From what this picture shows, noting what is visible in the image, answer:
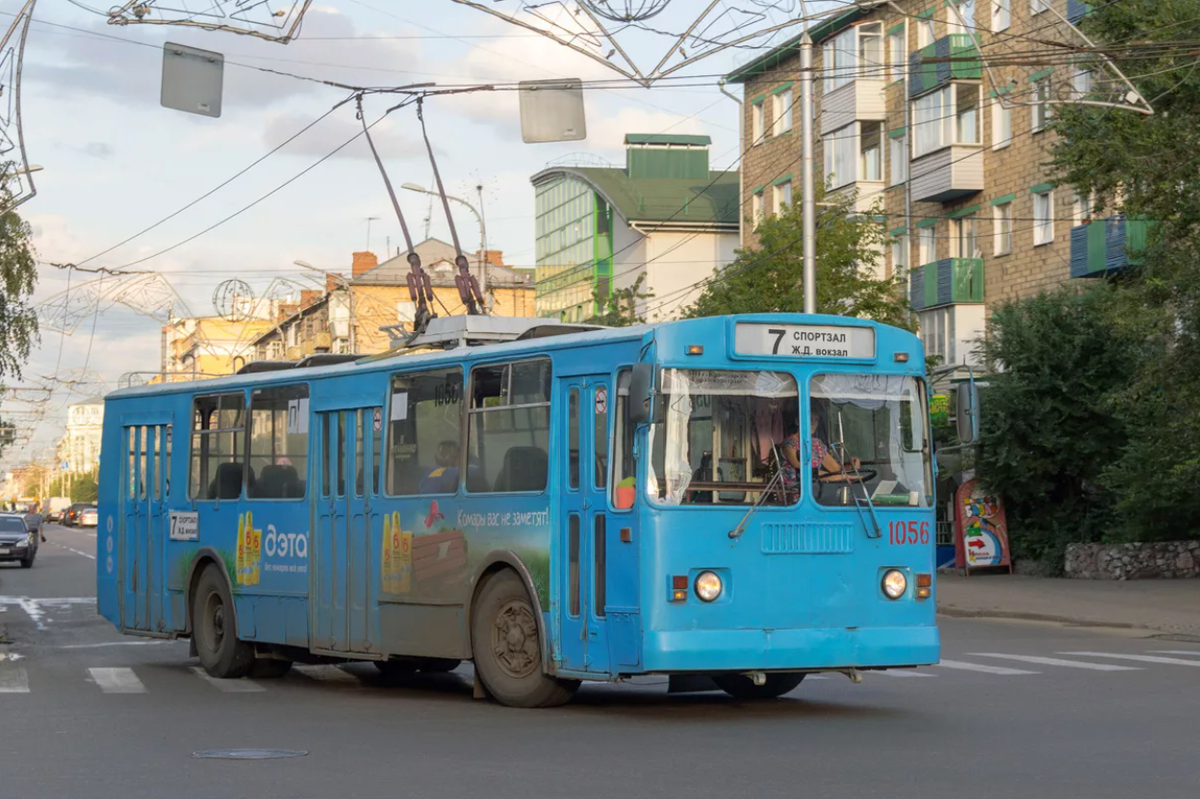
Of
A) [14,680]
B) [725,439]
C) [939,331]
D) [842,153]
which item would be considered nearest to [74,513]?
[842,153]

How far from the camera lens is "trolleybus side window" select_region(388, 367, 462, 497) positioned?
14031 millimetres

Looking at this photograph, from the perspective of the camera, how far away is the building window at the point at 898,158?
48.5 m

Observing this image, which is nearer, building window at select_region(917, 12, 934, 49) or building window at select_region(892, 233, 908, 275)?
building window at select_region(917, 12, 934, 49)

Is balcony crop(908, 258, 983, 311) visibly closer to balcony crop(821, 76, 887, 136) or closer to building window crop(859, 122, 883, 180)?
building window crop(859, 122, 883, 180)

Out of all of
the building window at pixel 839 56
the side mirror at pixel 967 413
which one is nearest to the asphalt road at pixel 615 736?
the side mirror at pixel 967 413

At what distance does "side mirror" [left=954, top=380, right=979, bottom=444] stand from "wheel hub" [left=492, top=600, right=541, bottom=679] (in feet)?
10.8

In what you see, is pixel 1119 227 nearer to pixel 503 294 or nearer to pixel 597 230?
pixel 597 230

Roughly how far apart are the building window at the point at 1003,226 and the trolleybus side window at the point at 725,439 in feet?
109

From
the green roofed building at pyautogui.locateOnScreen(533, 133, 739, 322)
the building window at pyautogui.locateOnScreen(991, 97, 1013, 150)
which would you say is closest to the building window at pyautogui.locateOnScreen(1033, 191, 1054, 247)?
the building window at pyautogui.locateOnScreen(991, 97, 1013, 150)

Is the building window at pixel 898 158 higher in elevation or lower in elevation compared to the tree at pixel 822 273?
higher

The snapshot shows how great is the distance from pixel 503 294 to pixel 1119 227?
225ft

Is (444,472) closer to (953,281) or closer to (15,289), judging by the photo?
(15,289)

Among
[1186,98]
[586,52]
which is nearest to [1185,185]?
[1186,98]

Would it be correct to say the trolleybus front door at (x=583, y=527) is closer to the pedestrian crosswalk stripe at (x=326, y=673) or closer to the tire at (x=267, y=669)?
the pedestrian crosswalk stripe at (x=326, y=673)
